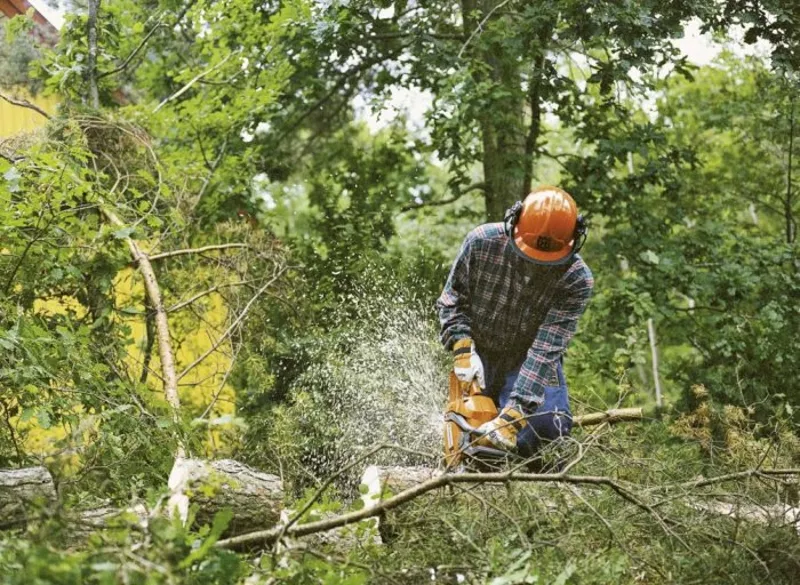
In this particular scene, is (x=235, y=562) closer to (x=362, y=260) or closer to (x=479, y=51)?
(x=362, y=260)

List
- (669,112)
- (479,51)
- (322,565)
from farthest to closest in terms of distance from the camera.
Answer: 1. (669,112)
2. (479,51)
3. (322,565)

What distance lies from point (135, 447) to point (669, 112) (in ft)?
25.6

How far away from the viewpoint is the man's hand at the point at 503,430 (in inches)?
173

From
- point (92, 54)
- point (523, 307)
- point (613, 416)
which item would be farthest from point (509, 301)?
point (92, 54)

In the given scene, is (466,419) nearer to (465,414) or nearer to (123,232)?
(465,414)

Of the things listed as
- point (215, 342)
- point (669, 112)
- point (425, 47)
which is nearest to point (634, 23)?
point (425, 47)

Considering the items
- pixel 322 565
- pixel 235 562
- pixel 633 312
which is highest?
pixel 235 562

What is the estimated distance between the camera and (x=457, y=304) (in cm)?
512

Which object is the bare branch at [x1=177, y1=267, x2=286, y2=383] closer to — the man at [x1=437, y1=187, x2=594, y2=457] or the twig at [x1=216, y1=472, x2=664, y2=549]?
the man at [x1=437, y1=187, x2=594, y2=457]

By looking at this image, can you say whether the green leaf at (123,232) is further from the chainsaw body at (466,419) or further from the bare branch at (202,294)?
the chainsaw body at (466,419)

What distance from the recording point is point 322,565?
2.78 metres

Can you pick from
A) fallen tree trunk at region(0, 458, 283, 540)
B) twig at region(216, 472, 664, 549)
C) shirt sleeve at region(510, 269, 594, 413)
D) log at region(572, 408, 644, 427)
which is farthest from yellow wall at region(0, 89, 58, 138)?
twig at region(216, 472, 664, 549)

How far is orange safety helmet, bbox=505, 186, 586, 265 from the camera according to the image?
4.62 meters

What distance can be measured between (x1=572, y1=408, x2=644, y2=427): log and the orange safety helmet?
110cm
